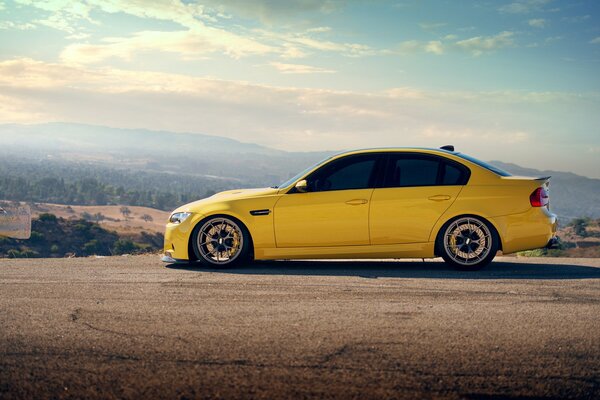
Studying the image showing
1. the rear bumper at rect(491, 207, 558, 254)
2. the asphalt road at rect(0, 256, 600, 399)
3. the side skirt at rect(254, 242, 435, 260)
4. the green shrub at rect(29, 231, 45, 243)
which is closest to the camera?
the asphalt road at rect(0, 256, 600, 399)

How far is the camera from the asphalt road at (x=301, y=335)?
4.03m

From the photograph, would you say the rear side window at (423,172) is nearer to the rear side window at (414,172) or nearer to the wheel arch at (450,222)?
the rear side window at (414,172)

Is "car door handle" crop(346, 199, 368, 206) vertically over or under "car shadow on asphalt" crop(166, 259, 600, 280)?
over

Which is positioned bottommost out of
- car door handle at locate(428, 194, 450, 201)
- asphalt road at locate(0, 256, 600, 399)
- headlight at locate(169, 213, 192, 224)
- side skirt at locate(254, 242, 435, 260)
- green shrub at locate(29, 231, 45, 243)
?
green shrub at locate(29, 231, 45, 243)

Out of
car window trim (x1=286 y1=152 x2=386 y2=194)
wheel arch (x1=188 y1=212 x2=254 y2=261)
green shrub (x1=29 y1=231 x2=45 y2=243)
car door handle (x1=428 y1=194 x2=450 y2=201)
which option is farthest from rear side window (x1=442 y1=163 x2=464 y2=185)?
green shrub (x1=29 y1=231 x2=45 y2=243)

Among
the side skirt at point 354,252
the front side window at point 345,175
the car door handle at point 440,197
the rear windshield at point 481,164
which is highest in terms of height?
the rear windshield at point 481,164

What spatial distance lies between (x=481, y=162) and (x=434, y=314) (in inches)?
149

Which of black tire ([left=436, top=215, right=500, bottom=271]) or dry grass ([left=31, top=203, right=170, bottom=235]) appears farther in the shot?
dry grass ([left=31, top=203, right=170, bottom=235])

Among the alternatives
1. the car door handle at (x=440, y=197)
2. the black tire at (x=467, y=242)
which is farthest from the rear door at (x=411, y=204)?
the black tire at (x=467, y=242)

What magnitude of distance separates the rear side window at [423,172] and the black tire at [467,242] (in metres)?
0.57

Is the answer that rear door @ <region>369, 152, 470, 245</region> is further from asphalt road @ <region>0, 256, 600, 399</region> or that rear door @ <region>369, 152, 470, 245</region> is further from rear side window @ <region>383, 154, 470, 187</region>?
asphalt road @ <region>0, 256, 600, 399</region>

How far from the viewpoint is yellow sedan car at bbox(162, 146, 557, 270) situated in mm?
8664

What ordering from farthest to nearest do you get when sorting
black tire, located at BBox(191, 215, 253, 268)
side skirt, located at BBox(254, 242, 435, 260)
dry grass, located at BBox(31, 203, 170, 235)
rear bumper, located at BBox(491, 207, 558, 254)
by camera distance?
1. dry grass, located at BBox(31, 203, 170, 235)
2. black tire, located at BBox(191, 215, 253, 268)
3. side skirt, located at BBox(254, 242, 435, 260)
4. rear bumper, located at BBox(491, 207, 558, 254)

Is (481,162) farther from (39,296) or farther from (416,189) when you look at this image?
(39,296)
